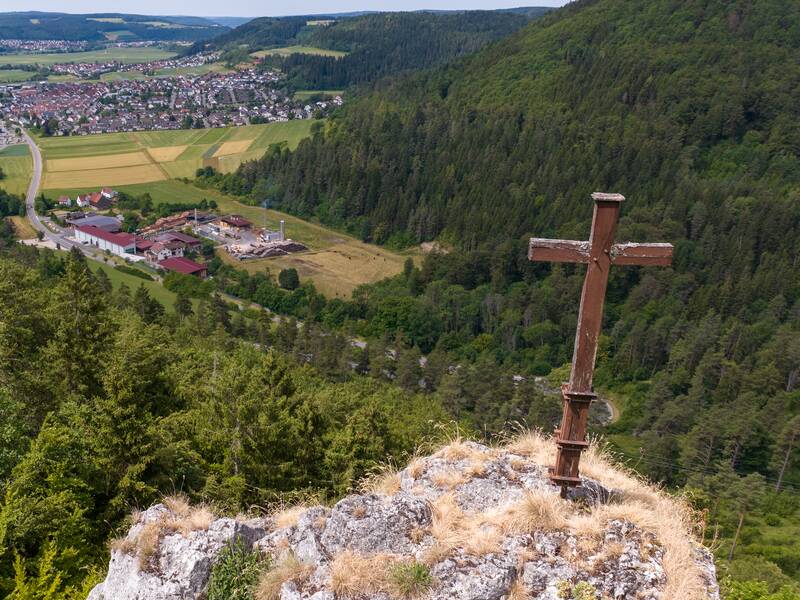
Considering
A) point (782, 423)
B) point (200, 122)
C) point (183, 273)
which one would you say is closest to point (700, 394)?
point (782, 423)

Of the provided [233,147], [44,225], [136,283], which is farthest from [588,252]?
[233,147]

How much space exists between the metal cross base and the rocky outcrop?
0.96 ft

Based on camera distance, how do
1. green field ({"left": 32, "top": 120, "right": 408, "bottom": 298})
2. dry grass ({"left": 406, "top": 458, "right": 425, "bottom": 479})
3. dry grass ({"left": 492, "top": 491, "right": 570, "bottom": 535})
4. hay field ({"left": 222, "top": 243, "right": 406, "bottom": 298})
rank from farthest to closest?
green field ({"left": 32, "top": 120, "right": 408, "bottom": 298}) < hay field ({"left": 222, "top": 243, "right": 406, "bottom": 298}) < dry grass ({"left": 406, "top": 458, "right": 425, "bottom": 479}) < dry grass ({"left": 492, "top": 491, "right": 570, "bottom": 535})

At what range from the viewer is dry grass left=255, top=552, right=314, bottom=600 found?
8.09 meters

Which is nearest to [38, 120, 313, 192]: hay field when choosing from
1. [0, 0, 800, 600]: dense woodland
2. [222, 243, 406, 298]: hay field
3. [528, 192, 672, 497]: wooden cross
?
[0, 0, 800, 600]: dense woodland

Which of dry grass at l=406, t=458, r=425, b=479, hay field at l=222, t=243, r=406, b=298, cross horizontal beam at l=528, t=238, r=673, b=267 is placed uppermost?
cross horizontal beam at l=528, t=238, r=673, b=267

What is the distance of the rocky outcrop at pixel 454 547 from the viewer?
756 centimetres

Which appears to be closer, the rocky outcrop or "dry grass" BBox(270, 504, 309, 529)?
the rocky outcrop

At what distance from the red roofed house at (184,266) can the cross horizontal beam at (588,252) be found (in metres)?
75.5

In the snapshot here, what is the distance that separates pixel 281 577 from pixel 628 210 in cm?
9226

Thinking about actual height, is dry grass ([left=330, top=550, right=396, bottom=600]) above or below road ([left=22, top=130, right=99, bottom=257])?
above

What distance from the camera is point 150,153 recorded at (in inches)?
5551

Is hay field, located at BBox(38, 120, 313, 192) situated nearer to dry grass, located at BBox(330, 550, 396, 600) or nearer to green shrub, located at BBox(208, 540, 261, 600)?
green shrub, located at BBox(208, 540, 261, 600)

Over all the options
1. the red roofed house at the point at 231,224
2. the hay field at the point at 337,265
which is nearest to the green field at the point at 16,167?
the red roofed house at the point at 231,224
